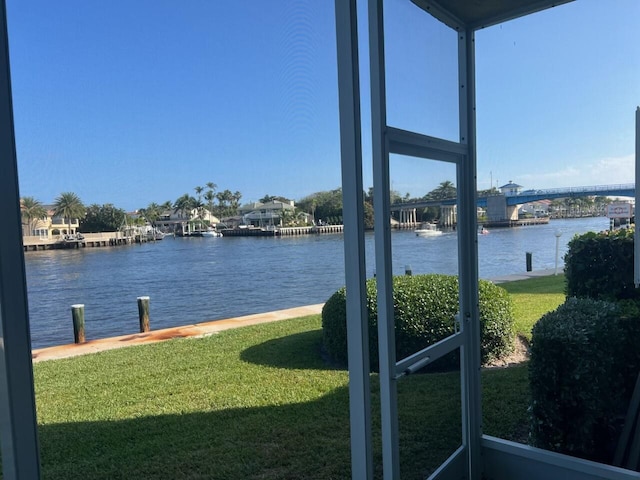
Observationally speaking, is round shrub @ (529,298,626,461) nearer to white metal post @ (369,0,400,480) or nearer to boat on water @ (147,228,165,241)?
white metal post @ (369,0,400,480)

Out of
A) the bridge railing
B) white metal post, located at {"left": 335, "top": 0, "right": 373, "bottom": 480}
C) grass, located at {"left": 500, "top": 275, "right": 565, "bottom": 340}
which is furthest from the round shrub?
grass, located at {"left": 500, "top": 275, "right": 565, "bottom": 340}

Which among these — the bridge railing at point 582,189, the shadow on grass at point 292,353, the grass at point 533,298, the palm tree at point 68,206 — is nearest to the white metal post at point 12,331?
the palm tree at point 68,206

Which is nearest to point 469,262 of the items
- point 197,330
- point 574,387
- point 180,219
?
point 574,387

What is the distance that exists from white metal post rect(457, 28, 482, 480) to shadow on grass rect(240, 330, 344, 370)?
196cm

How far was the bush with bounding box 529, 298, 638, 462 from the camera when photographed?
215cm

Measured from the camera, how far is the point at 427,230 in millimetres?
2002

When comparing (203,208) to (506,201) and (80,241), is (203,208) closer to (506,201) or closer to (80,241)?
(80,241)

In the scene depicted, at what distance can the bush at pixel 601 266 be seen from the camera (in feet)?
10.0

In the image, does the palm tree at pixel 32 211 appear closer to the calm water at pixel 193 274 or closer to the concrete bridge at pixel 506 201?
the calm water at pixel 193 274

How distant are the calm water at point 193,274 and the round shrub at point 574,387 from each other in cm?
64

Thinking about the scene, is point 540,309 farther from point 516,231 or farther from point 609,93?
point 609,93

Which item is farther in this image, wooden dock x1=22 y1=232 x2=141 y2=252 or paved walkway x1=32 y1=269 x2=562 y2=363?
paved walkway x1=32 y1=269 x2=562 y2=363

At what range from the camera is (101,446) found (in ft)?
9.39

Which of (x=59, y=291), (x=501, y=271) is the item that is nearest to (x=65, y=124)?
(x=59, y=291)
